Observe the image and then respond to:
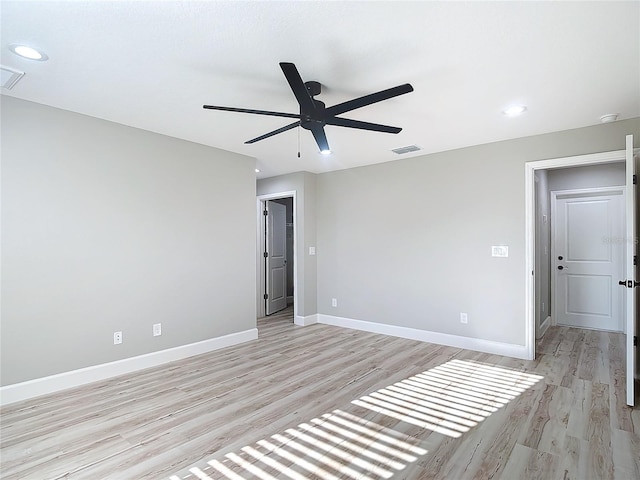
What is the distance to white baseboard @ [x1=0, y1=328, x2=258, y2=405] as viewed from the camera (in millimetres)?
2834

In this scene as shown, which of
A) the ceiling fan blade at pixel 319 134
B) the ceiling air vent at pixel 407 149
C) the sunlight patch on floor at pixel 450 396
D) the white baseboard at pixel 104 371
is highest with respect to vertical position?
the ceiling air vent at pixel 407 149

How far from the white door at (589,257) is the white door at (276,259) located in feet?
15.1

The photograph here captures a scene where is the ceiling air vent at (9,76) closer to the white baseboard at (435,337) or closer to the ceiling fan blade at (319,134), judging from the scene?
the ceiling fan blade at (319,134)

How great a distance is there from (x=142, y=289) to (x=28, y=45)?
7.43 ft

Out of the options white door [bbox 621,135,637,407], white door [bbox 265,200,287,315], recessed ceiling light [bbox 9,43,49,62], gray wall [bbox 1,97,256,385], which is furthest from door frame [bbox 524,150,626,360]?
recessed ceiling light [bbox 9,43,49,62]

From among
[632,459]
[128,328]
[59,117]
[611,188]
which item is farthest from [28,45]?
[611,188]

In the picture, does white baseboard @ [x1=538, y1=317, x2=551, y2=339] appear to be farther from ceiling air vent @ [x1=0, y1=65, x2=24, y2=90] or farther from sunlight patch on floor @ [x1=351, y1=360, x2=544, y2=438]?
ceiling air vent @ [x1=0, y1=65, x2=24, y2=90]

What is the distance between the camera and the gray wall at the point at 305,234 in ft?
18.4

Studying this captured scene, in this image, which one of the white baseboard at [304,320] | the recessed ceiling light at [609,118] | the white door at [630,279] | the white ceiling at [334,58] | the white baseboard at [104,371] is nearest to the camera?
the white ceiling at [334,58]

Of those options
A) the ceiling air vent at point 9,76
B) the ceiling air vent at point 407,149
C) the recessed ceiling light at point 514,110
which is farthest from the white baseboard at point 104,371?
the recessed ceiling light at point 514,110

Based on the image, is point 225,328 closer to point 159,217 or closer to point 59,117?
point 159,217

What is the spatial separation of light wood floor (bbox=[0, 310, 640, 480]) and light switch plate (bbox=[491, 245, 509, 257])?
120 cm

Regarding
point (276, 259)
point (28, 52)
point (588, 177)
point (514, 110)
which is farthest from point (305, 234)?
point (588, 177)

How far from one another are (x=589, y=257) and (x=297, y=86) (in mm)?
5355
